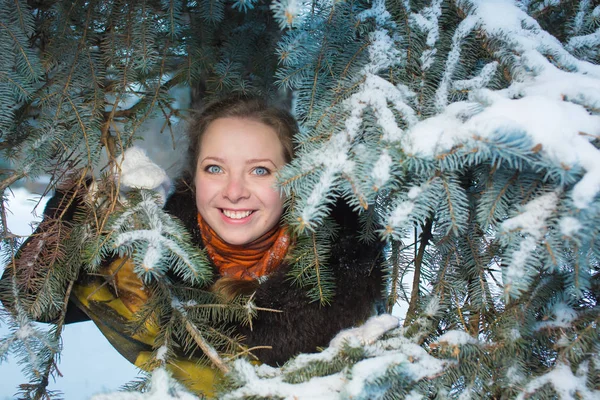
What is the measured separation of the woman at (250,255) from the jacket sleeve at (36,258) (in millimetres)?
34

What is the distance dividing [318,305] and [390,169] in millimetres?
601

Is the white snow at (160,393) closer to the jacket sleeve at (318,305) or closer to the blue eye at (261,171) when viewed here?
the jacket sleeve at (318,305)

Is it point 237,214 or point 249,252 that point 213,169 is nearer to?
point 237,214

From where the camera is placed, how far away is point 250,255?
1615mm

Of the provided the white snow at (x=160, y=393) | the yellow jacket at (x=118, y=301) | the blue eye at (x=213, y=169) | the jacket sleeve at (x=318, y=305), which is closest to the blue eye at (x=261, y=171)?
the blue eye at (x=213, y=169)

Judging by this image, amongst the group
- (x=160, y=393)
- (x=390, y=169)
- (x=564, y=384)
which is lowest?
(x=160, y=393)

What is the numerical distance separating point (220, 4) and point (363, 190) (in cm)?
70

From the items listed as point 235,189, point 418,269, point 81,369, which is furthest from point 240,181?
point 81,369

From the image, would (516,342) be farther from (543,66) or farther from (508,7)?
(508,7)

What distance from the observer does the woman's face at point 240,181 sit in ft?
4.92

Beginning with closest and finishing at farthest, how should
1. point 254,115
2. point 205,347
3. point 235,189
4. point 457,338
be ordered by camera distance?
point 457,338, point 205,347, point 235,189, point 254,115

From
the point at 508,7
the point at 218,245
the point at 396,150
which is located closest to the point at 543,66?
the point at 508,7

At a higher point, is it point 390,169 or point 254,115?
point 254,115

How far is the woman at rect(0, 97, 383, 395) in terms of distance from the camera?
4.58 feet
